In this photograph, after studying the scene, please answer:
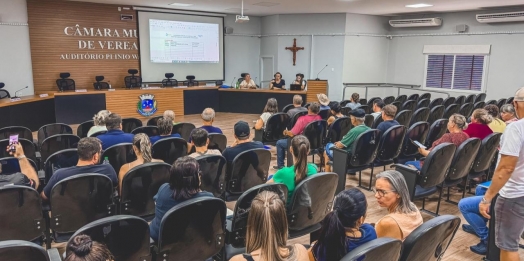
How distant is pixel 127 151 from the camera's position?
3908 mm

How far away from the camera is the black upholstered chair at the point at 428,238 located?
185cm

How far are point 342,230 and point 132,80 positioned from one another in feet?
33.8

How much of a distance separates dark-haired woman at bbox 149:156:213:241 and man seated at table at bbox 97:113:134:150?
1.96 meters

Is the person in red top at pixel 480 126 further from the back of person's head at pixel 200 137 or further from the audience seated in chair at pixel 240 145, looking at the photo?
the back of person's head at pixel 200 137

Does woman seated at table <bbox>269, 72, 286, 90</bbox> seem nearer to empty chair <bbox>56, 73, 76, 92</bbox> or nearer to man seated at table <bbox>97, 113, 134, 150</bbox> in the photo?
empty chair <bbox>56, 73, 76, 92</bbox>

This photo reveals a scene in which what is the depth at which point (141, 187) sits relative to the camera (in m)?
3.13

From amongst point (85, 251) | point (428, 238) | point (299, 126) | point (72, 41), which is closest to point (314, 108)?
point (299, 126)

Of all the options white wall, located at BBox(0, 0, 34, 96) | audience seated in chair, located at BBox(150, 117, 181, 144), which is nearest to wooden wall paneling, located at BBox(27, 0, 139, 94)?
white wall, located at BBox(0, 0, 34, 96)

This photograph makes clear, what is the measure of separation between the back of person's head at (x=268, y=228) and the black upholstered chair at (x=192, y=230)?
68 cm

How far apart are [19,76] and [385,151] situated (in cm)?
931

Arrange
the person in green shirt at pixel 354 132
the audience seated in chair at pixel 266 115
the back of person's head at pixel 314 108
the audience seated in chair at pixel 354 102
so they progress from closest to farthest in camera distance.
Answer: the person in green shirt at pixel 354 132 < the back of person's head at pixel 314 108 < the audience seated in chair at pixel 266 115 < the audience seated in chair at pixel 354 102

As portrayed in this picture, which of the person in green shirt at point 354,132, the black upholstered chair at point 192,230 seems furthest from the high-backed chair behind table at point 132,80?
the black upholstered chair at point 192,230

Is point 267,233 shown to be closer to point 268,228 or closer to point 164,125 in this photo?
point 268,228

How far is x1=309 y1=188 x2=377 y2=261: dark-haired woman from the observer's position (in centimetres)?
185
